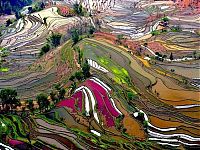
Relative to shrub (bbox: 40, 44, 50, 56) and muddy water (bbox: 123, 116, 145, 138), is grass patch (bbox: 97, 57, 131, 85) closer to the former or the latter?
muddy water (bbox: 123, 116, 145, 138)

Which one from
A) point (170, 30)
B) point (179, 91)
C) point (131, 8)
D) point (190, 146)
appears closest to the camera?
point (190, 146)

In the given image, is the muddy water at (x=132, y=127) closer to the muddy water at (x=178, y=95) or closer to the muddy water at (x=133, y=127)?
the muddy water at (x=133, y=127)

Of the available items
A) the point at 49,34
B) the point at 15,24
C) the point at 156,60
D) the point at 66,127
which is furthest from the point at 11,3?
the point at 66,127

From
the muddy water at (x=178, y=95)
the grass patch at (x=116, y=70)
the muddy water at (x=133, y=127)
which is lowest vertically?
the muddy water at (x=133, y=127)

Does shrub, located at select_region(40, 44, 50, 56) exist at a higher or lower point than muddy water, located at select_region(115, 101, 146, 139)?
higher

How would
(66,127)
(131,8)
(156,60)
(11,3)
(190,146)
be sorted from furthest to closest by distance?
(11,3) → (131,8) → (156,60) → (66,127) → (190,146)

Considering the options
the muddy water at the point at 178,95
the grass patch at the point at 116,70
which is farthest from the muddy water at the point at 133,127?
the grass patch at the point at 116,70

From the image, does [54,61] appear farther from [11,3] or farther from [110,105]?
[11,3]

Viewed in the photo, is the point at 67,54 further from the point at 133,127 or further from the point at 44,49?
the point at 133,127

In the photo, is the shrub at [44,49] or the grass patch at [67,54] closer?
the grass patch at [67,54]

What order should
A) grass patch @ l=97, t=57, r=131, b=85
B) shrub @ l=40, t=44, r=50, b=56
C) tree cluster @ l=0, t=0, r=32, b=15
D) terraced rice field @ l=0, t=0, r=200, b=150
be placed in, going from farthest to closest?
tree cluster @ l=0, t=0, r=32, b=15, shrub @ l=40, t=44, r=50, b=56, grass patch @ l=97, t=57, r=131, b=85, terraced rice field @ l=0, t=0, r=200, b=150

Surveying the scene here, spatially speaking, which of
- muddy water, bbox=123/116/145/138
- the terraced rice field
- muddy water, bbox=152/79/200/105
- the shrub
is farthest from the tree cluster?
muddy water, bbox=123/116/145/138
